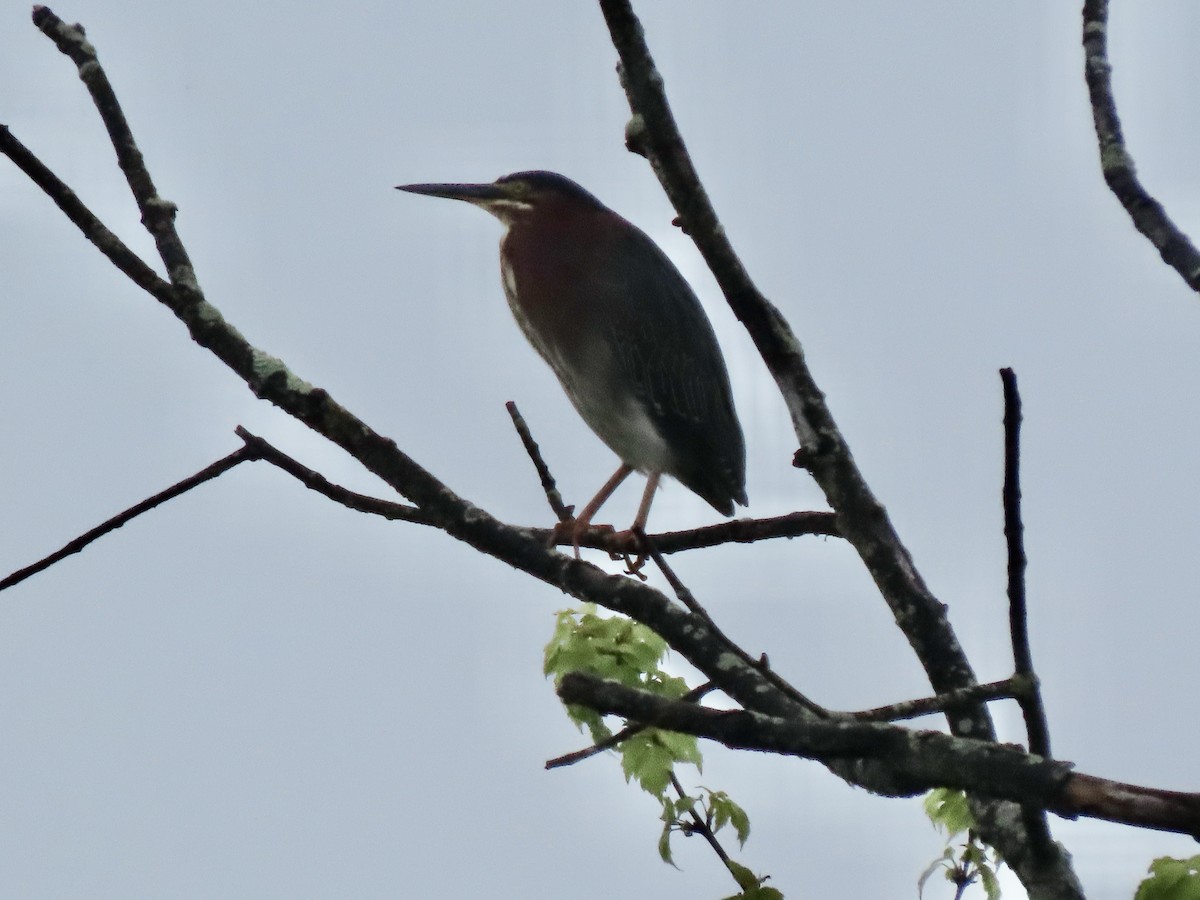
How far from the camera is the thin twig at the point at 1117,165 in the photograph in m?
2.13

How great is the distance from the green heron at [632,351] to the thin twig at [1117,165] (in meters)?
2.15

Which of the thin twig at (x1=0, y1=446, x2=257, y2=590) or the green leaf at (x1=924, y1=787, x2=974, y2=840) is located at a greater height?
the thin twig at (x1=0, y1=446, x2=257, y2=590)

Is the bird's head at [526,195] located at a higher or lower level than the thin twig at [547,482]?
Result: higher

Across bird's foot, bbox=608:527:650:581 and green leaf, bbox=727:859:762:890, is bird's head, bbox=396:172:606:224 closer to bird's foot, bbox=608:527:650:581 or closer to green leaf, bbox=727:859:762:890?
bird's foot, bbox=608:527:650:581

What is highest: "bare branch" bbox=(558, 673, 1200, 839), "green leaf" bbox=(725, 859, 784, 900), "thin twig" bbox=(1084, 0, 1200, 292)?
"thin twig" bbox=(1084, 0, 1200, 292)

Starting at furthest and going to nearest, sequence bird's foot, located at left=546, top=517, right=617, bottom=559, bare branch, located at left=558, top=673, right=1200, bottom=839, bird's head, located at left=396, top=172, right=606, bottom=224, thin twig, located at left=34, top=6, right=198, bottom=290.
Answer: bird's head, located at left=396, top=172, right=606, bottom=224, bird's foot, located at left=546, top=517, right=617, bottom=559, thin twig, located at left=34, top=6, right=198, bottom=290, bare branch, located at left=558, top=673, right=1200, bottom=839

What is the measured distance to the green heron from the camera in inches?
176

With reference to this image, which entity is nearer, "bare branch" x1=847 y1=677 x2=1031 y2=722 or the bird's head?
"bare branch" x1=847 y1=677 x2=1031 y2=722

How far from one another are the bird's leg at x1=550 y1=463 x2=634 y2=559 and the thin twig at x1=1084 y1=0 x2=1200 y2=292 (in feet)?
5.10

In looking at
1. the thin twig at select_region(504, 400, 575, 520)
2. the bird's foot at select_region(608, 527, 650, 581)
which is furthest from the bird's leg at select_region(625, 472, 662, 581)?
the thin twig at select_region(504, 400, 575, 520)

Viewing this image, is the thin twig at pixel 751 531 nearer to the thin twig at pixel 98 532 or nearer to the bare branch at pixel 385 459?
the bare branch at pixel 385 459

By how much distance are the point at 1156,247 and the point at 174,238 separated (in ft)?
5.75

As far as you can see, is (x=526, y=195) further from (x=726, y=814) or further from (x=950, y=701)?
(x=950, y=701)

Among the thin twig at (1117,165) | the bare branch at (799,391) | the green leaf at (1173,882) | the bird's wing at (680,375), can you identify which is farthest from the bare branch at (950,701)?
the bird's wing at (680,375)
